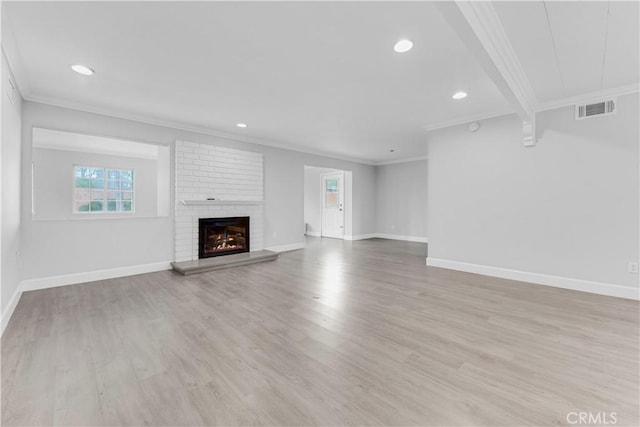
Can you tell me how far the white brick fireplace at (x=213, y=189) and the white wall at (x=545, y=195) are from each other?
3.55 m

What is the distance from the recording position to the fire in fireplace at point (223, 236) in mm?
5070

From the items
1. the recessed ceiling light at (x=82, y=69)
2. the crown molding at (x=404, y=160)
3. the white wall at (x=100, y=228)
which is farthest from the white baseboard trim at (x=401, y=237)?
the recessed ceiling light at (x=82, y=69)

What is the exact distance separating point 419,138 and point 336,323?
15.0 feet

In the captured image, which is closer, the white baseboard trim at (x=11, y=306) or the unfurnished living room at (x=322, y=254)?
the unfurnished living room at (x=322, y=254)

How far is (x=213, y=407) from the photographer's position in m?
1.51

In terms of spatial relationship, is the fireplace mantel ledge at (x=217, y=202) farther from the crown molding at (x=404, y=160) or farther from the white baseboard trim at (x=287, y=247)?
the crown molding at (x=404, y=160)

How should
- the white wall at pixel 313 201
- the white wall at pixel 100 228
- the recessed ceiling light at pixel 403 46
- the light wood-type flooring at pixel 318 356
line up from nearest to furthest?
the light wood-type flooring at pixel 318 356
the recessed ceiling light at pixel 403 46
the white wall at pixel 100 228
the white wall at pixel 313 201

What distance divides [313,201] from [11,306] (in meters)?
7.55

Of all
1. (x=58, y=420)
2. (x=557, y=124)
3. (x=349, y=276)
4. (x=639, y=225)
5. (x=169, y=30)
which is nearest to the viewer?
(x=58, y=420)

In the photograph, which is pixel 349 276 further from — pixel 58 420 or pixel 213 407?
pixel 58 420

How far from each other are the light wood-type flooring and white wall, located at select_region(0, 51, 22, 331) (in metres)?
0.28

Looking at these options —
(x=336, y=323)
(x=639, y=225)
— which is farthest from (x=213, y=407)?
(x=639, y=225)

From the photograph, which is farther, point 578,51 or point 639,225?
point 639,225

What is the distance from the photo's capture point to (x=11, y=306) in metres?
2.79
